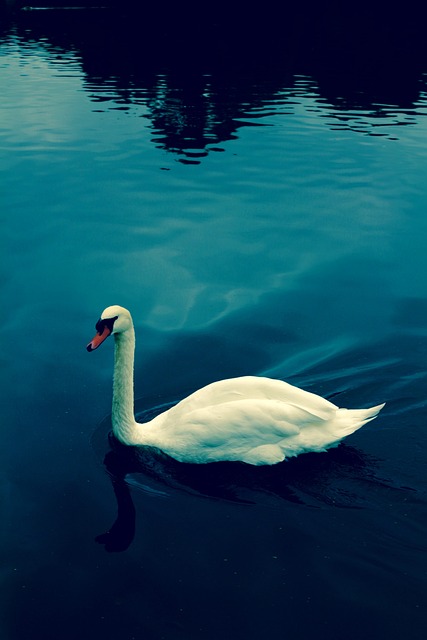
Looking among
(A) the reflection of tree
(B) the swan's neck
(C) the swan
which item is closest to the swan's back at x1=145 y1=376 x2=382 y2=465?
(C) the swan

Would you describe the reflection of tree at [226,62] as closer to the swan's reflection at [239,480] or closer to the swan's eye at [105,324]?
the swan's eye at [105,324]

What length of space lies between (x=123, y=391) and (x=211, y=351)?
264 cm

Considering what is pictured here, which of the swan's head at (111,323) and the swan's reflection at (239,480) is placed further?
the swan's head at (111,323)

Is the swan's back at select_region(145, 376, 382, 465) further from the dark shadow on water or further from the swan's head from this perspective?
the swan's head

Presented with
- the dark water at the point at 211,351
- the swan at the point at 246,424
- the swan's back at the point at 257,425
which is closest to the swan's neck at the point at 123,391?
the swan at the point at 246,424

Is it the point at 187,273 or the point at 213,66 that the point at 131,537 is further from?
the point at 213,66

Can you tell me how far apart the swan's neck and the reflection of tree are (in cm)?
1486

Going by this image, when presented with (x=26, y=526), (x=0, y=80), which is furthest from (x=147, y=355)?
(x=0, y=80)

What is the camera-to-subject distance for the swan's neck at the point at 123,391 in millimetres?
9086

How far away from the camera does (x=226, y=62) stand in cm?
4391

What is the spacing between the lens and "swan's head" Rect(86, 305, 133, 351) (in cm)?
896

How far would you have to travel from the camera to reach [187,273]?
1477cm

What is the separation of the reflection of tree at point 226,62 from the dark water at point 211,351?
1.80 feet

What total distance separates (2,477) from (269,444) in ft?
10.0
